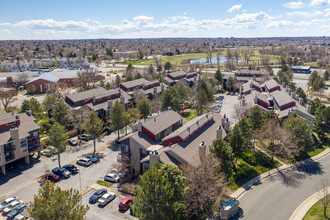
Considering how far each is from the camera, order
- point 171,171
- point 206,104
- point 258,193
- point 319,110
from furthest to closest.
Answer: point 206,104 → point 319,110 → point 258,193 → point 171,171

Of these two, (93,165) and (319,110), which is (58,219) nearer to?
(93,165)

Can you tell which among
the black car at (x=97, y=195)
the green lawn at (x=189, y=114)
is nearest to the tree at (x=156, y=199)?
the black car at (x=97, y=195)

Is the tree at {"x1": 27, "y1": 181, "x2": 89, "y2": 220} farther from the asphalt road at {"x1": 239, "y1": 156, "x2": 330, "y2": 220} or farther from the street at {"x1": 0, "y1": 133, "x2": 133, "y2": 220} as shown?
the asphalt road at {"x1": 239, "y1": 156, "x2": 330, "y2": 220}

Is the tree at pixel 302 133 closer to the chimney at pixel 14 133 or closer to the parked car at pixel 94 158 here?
the parked car at pixel 94 158

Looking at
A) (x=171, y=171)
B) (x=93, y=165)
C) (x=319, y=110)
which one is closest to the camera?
(x=171, y=171)

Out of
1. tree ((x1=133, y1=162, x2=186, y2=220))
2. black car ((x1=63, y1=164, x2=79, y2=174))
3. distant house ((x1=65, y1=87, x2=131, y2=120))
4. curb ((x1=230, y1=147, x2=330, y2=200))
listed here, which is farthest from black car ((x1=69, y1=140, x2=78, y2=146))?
curb ((x1=230, y1=147, x2=330, y2=200))

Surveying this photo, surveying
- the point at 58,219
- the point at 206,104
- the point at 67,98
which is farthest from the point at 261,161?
the point at 67,98

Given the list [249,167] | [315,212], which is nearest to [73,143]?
[249,167]

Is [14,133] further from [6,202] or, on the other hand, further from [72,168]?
[6,202]
